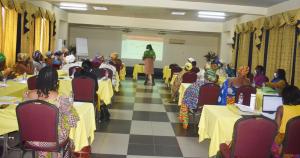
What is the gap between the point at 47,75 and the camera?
343 centimetres

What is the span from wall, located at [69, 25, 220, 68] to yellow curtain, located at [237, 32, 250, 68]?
5.51 m

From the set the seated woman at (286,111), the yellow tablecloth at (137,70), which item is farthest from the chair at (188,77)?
the yellow tablecloth at (137,70)

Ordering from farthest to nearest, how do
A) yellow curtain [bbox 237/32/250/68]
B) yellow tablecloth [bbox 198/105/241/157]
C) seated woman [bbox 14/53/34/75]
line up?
yellow curtain [bbox 237/32/250/68], seated woman [bbox 14/53/34/75], yellow tablecloth [bbox 198/105/241/157]

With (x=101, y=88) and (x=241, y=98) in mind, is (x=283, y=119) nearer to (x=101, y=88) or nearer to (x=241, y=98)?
(x=241, y=98)

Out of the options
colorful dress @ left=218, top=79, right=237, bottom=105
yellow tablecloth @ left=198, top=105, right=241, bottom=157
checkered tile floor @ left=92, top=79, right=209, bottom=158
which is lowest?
checkered tile floor @ left=92, top=79, right=209, bottom=158

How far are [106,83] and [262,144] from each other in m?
4.00

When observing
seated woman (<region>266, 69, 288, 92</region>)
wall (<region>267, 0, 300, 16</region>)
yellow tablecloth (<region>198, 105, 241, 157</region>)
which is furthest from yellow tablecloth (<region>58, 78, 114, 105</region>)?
wall (<region>267, 0, 300, 16</region>)

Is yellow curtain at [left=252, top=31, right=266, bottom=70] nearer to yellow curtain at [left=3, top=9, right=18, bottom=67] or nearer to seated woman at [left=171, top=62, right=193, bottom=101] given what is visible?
seated woman at [left=171, top=62, right=193, bottom=101]

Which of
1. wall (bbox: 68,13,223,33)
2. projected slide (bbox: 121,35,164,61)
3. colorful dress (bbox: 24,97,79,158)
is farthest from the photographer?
projected slide (bbox: 121,35,164,61)

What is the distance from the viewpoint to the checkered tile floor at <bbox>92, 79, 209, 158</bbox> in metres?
4.91

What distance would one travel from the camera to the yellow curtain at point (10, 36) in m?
8.01

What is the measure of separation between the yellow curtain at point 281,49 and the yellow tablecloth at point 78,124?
5062 millimetres

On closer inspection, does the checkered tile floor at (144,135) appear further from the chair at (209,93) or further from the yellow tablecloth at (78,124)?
the yellow tablecloth at (78,124)

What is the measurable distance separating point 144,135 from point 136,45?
11.5m
